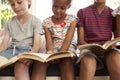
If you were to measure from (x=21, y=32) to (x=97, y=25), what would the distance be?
0.43 m

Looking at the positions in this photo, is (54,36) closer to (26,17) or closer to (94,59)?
(26,17)

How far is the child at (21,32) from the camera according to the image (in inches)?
52.3

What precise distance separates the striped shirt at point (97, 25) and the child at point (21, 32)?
0.26 metres

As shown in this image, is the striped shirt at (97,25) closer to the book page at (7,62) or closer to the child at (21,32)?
the child at (21,32)

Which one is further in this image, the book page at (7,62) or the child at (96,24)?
the child at (96,24)

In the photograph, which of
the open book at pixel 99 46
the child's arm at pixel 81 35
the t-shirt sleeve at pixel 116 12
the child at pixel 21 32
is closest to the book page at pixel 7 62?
the child at pixel 21 32

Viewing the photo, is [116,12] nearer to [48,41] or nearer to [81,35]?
[81,35]

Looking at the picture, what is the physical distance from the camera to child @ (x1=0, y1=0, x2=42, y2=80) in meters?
1.33

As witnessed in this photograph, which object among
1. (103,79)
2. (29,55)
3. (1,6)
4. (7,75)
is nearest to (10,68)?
(7,75)

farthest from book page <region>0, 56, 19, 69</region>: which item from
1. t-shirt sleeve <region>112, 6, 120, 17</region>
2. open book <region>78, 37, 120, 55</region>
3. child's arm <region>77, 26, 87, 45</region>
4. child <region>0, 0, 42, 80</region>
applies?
t-shirt sleeve <region>112, 6, 120, 17</region>

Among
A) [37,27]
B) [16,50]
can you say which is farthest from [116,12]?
[16,50]

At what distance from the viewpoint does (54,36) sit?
1.37m

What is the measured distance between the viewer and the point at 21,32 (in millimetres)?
1383

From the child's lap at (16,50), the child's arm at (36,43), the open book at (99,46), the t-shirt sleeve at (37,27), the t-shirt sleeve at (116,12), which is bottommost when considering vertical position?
the child's lap at (16,50)
